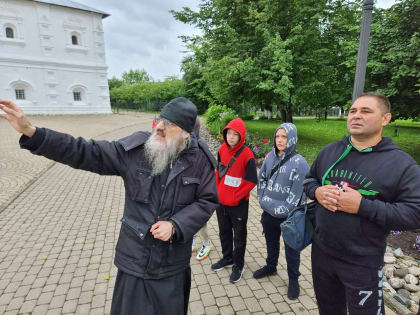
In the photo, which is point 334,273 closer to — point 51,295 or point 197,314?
point 197,314

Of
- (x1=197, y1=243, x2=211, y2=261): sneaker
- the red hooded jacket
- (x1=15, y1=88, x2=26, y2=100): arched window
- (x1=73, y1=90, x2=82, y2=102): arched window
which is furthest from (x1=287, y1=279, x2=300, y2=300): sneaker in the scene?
(x1=73, y1=90, x2=82, y2=102): arched window

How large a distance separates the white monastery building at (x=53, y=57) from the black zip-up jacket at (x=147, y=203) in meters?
34.5

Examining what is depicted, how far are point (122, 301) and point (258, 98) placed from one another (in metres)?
11.0

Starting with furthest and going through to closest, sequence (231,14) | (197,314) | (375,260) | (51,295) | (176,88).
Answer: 1. (176,88)
2. (231,14)
3. (51,295)
4. (197,314)
5. (375,260)

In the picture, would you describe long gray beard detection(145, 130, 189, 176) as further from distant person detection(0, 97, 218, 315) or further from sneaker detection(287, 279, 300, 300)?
sneaker detection(287, 279, 300, 300)

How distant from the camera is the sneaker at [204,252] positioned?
402cm

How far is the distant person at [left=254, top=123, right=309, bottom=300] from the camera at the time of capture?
2965mm

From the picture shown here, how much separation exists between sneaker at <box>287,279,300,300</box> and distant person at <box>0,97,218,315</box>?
1.78 meters

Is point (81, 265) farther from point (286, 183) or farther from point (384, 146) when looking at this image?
point (384, 146)

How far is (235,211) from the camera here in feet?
10.9

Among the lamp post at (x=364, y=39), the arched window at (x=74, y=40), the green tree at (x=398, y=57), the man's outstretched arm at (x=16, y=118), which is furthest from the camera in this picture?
the arched window at (x=74, y=40)

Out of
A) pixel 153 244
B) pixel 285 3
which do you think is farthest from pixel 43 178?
pixel 285 3

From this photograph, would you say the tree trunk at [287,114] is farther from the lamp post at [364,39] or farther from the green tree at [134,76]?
the green tree at [134,76]

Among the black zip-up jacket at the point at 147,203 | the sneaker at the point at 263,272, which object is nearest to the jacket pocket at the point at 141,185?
the black zip-up jacket at the point at 147,203
